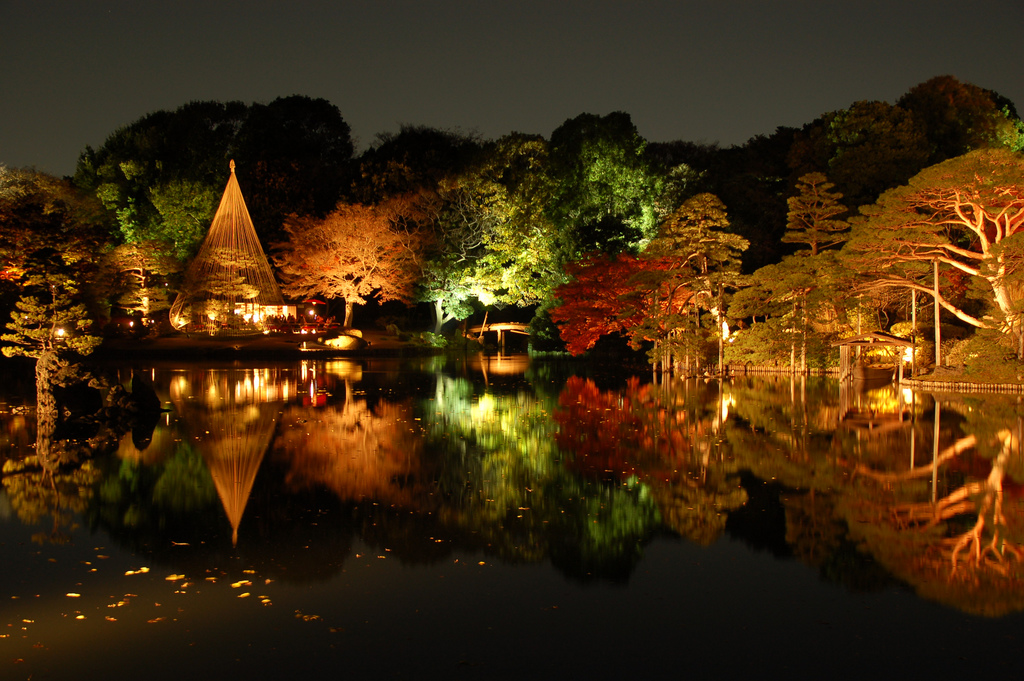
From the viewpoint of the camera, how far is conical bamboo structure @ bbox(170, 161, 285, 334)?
120ft

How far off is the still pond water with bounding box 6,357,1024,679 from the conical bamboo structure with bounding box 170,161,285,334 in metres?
25.6

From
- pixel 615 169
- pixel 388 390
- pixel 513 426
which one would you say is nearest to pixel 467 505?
pixel 513 426

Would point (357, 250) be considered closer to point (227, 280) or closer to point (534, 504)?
point (227, 280)

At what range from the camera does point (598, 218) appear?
119 feet

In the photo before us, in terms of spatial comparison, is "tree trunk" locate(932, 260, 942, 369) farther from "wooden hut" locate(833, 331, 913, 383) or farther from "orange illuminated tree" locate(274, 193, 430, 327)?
"orange illuminated tree" locate(274, 193, 430, 327)

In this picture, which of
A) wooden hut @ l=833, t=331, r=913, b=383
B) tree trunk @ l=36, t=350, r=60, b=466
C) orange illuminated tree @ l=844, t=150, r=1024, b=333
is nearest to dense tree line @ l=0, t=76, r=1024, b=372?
orange illuminated tree @ l=844, t=150, r=1024, b=333

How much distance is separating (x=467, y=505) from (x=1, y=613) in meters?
4.07

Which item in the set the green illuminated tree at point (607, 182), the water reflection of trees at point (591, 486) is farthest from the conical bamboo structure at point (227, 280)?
the water reflection of trees at point (591, 486)

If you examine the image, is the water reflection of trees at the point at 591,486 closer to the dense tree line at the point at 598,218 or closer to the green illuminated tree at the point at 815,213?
the dense tree line at the point at 598,218

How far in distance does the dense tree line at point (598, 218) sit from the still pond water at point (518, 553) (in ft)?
35.7

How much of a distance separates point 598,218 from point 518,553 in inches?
1222

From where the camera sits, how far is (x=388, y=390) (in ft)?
65.3

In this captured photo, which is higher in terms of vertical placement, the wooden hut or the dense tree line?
the dense tree line

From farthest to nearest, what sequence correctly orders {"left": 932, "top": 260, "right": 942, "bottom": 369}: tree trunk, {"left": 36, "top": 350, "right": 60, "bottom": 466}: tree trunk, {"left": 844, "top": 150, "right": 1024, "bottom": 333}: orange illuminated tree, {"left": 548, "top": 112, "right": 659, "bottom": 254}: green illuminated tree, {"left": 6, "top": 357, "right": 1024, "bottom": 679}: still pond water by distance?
{"left": 548, "top": 112, "right": 659, "bottom": 254}: green illuminated tree, {"left": 932, "top": 260, "right": 942, "bottom": 369}: tree trunk, {"left": 844, "top": 150, "right": 1024, "bottom": 333}: orange illuminated tree, {"left": 36, "top": 350, "right": 60, "bottom": 466}: tree trunk, {"left": 6, "top": 357, "right": 1024, "bottom": 679}: still pond water
